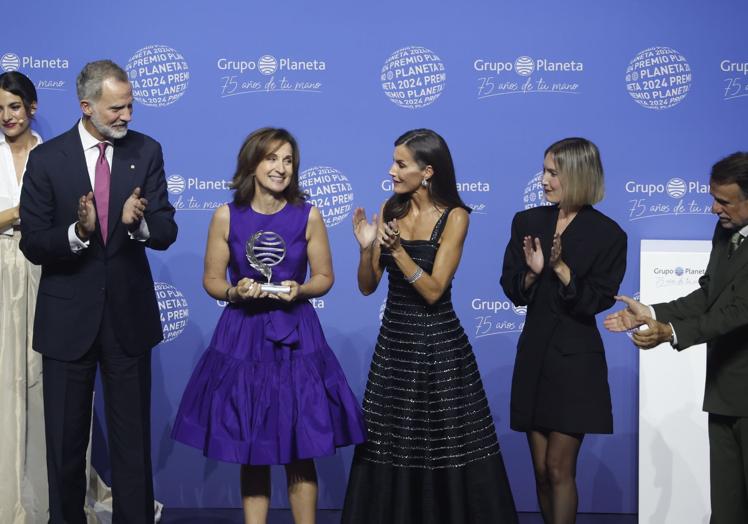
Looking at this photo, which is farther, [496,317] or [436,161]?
[496,317]

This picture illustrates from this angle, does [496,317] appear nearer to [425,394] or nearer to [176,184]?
[425,394]

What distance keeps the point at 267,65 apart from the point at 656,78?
6.87 feet

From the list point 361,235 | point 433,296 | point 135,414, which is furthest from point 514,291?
point 135,414

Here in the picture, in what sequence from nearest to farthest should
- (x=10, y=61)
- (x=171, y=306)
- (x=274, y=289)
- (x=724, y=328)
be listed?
(x=724, y=328) → (x=274, y=289) → (x=10, y=61) → (x=171, y=306)

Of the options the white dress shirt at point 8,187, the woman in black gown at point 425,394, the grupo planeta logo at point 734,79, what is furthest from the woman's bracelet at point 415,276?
the grupo planeta logo at point 734,79

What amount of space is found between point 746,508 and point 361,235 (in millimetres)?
1704

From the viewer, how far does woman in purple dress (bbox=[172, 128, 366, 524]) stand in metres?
3.71

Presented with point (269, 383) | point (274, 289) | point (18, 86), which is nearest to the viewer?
point (274, 289)

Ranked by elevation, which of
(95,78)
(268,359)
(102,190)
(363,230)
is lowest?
(268,359)

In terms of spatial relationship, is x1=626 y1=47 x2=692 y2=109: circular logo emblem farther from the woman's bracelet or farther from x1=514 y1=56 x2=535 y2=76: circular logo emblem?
the woman's bracelet

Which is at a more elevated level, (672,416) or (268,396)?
(268,396)

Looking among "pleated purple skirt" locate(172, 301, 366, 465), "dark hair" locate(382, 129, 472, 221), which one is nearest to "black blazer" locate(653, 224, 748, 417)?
"dark hair" locate(382, 129, 472, 221)

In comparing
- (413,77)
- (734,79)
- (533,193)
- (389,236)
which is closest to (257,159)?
(389,236)

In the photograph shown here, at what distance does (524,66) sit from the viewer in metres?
5.31
